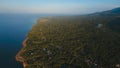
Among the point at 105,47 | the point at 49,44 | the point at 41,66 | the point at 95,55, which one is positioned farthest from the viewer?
the point at 49,44

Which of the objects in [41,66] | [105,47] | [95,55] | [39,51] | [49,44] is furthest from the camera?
[49,44]

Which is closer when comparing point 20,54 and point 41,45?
point 20,54

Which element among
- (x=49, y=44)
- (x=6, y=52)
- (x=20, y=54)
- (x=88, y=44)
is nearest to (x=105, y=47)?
(x=88, y=44)

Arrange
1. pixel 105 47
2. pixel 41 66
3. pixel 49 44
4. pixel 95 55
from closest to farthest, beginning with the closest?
pixel 41 66 < pixel 95 55 < pixel 105 47 < pixel 49 44

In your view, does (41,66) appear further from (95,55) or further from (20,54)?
(95,55)

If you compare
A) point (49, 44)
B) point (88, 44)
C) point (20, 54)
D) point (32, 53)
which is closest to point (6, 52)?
point (20, 54)

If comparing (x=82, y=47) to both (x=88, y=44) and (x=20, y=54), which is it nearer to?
(x=88, y=44)

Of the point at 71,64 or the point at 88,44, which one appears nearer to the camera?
the point at 71,64

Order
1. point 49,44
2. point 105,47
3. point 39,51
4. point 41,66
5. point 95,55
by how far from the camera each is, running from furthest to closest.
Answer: point 49,44 → point 105,47 → point 39,51 → point 95,55 → point 41,66
